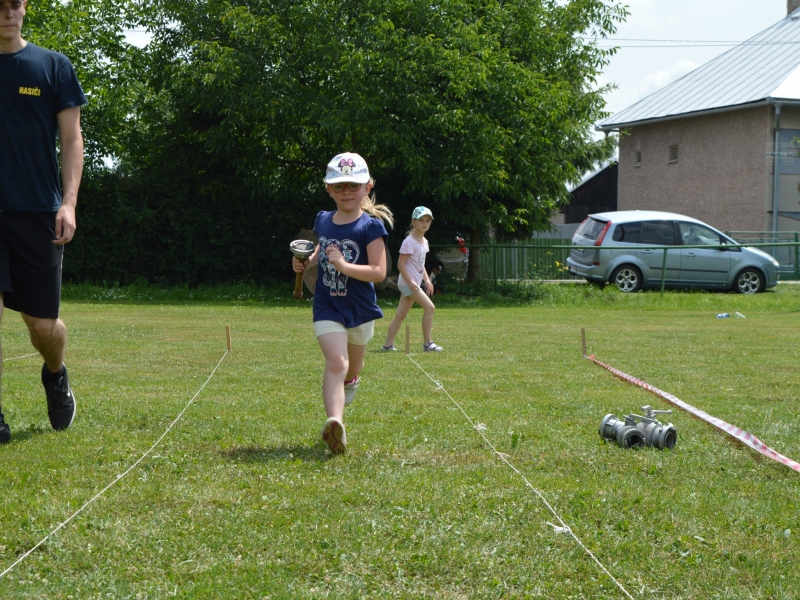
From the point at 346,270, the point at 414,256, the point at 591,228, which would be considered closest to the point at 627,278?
the point at 591,228

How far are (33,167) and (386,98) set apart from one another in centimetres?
1761

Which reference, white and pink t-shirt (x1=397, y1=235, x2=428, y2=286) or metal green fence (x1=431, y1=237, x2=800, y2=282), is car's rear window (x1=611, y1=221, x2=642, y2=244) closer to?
metal green fence (x1=431, y1=237, x2=800, y2=282)

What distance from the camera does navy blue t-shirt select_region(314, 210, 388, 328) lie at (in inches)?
232

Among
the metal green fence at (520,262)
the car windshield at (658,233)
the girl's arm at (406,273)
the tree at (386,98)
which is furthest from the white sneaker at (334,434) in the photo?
the car windshield at (658,233)

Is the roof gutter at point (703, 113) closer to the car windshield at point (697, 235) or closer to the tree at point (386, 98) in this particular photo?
the car windshield at point (697, 235)

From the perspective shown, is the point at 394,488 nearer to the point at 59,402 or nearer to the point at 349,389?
the point at 349,389

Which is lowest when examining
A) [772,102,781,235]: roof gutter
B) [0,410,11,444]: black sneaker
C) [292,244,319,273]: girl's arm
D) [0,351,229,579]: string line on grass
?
[0,351,229,579]: string line on grass

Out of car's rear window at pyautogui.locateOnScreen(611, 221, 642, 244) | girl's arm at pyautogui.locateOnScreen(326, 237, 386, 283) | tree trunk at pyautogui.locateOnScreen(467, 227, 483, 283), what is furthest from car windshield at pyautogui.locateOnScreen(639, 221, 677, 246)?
girl's arm at pyautogui.locateOnScreen(326, 237, 386, 283)

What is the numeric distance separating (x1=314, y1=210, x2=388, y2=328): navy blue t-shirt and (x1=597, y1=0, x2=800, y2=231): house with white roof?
113 feet

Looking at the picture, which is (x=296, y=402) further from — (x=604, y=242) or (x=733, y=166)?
(x=733, y=166)

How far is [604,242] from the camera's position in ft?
84.3

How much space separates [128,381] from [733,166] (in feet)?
117

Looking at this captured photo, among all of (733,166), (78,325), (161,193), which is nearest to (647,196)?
(733,166)

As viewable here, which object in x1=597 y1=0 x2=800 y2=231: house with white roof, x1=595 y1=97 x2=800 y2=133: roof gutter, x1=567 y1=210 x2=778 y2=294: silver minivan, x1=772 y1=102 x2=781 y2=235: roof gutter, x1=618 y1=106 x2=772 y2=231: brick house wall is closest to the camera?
x1=567 y1=210 x2=778 y2=294: silver minivan
